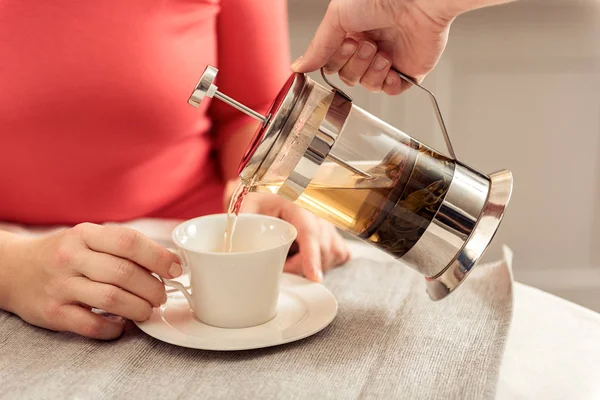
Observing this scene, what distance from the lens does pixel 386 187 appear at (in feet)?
2.19

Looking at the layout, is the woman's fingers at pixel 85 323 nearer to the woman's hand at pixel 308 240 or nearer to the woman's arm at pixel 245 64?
the woman's hand at pixel 308 240

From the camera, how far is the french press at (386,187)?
0.64 metres

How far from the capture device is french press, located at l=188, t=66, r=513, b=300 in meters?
0.64

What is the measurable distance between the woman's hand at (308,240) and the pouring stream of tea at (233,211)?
0.10 m

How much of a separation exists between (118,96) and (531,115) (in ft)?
3.69

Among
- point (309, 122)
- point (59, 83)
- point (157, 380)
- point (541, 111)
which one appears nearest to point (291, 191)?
point (309, 122)

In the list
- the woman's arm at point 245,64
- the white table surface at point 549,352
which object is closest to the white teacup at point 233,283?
the white table surface at point 549,352

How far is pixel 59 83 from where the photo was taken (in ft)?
2.93

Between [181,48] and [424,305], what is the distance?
0.48 m

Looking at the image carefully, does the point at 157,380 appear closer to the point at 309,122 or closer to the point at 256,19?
the point at 309,122

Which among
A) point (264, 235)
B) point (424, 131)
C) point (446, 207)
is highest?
point (446, 207)

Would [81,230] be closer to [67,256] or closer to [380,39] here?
[67,256]

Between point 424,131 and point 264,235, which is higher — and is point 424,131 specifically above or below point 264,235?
below

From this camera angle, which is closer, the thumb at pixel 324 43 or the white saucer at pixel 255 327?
the white saucer at pixel 255 327
